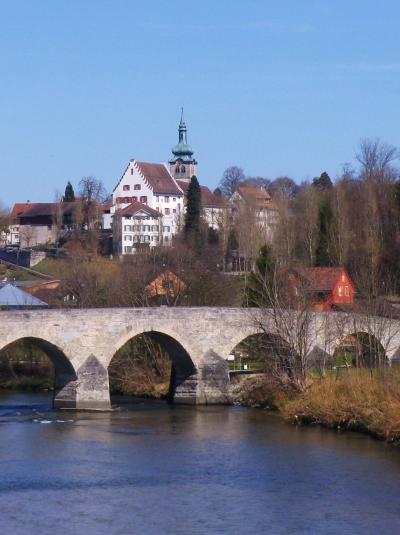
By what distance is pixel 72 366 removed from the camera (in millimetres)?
42594

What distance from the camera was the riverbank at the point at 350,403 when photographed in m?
36.0

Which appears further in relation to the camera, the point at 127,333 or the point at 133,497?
the point at 127,333

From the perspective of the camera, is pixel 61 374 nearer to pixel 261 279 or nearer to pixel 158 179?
pixel 261 279

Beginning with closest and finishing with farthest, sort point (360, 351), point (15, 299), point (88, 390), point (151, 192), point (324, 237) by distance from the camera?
point (88, 390) → point (360, 351) → point (15, 299) → point (324, 237) → point (151, 192)

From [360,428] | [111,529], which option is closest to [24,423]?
[360,428]

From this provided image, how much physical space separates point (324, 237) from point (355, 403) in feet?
119

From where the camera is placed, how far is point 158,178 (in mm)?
106938

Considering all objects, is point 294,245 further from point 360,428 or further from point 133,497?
point 133,497

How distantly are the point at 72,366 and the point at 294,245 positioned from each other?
37834mm

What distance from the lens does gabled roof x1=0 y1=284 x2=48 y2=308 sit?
5650 centimetres

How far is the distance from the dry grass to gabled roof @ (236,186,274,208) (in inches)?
2065

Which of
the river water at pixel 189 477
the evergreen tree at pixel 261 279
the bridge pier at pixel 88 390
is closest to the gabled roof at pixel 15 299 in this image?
the evergreen tree at pixel 261 279

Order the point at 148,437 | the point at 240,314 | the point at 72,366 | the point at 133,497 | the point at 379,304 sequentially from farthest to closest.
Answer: the point at 379,304, the point at 240,314, the point at 72,366, the point at 148,437, the point at 133,497

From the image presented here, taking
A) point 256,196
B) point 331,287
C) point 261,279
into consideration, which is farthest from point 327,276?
point 256,196
